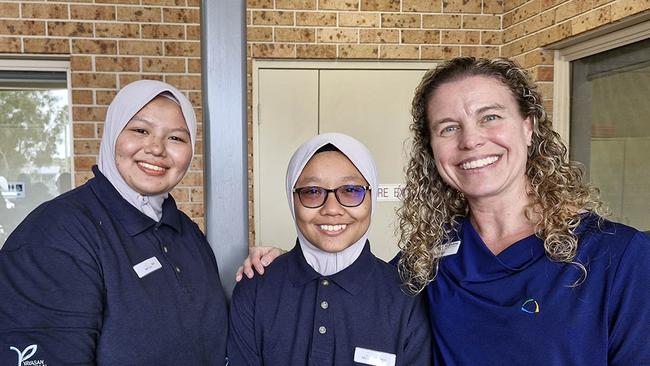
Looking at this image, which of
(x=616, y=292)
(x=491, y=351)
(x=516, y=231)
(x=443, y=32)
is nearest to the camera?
(x=616, y=292)

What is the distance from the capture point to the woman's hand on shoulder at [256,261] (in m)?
1.43

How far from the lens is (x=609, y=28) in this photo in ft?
8.71

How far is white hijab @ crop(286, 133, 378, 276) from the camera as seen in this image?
58.9 inches

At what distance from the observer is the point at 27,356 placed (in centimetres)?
104

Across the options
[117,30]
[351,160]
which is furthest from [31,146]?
[351,160]

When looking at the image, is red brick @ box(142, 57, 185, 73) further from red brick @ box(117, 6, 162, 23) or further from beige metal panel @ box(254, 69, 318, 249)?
beige metal panel @ box(254, 69, 318, 249)

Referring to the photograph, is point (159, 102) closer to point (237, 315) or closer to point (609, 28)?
point (237, 315)

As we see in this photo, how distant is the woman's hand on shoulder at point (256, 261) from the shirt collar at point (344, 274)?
68 millimetres

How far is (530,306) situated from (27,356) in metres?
1.18

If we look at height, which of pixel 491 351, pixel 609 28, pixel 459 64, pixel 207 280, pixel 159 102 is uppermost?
pixel 609 28

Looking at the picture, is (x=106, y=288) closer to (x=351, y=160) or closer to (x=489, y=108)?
(x=351, y=160)

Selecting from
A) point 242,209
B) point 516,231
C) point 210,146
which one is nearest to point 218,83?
point 210,146

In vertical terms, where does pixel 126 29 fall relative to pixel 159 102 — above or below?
above

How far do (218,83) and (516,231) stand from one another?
3.07 feet
